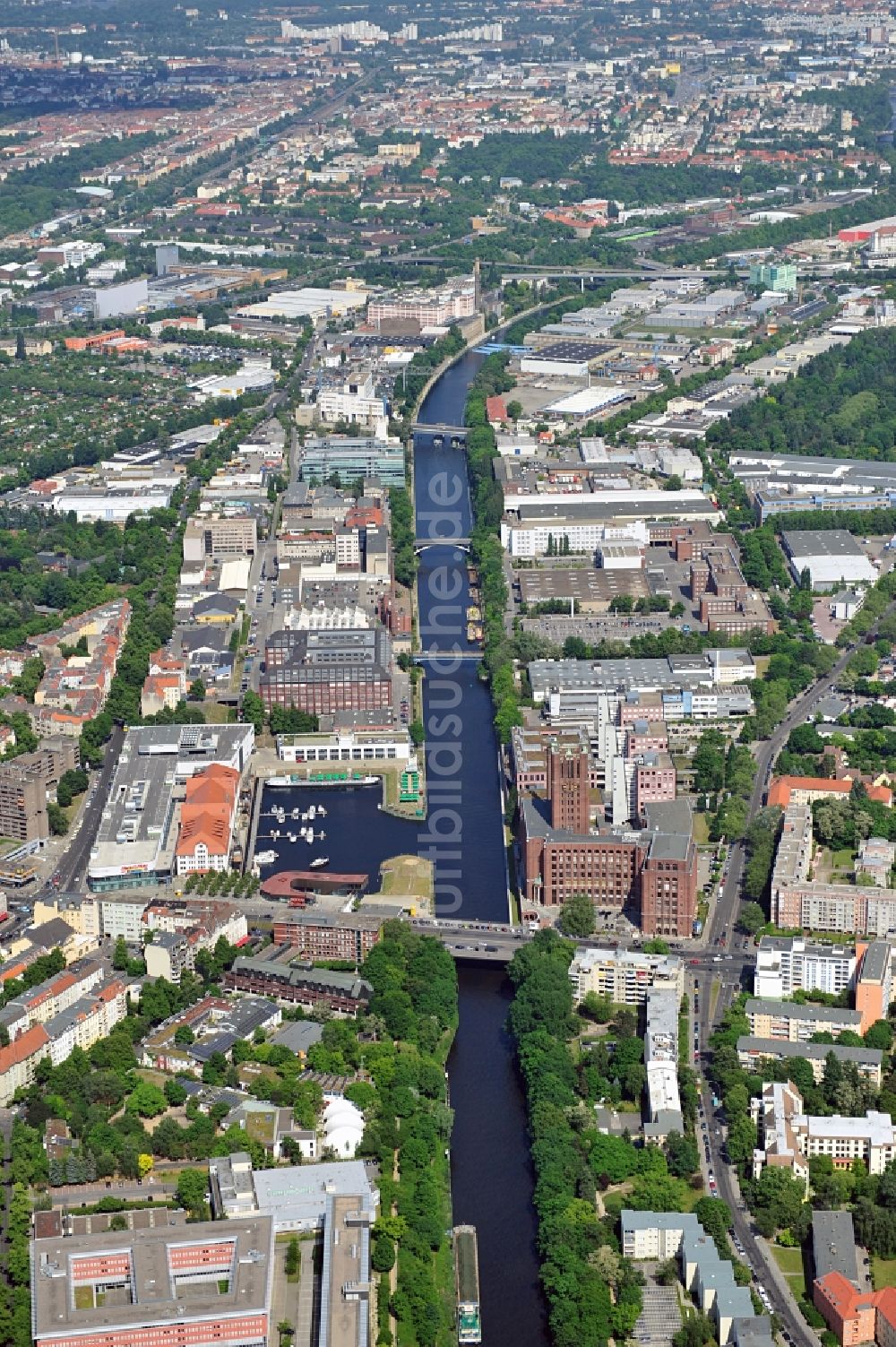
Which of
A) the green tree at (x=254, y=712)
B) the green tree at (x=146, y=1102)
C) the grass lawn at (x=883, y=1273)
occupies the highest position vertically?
the green tree at (x=254, y=712)

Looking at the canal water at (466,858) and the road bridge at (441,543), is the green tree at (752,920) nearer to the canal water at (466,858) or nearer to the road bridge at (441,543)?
the canal water at (466,858)

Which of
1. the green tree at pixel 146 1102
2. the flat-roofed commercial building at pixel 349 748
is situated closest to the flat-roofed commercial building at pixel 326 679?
the flat-roofed commercial building at pixel 349 748

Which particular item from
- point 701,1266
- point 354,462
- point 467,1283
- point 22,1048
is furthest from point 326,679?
point 701,1266

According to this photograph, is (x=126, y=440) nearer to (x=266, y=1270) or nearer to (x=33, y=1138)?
(x=33, y=1138)

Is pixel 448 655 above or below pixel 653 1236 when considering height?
above

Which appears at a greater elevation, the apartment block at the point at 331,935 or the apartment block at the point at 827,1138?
the apartment block at the point at 331,935

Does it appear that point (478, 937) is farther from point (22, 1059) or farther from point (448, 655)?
point (448, 655)

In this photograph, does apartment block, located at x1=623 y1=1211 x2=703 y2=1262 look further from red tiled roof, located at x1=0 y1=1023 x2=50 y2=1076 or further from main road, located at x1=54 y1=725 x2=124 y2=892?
main road, located at x1=54 y1=725 x2=124 y2=892
